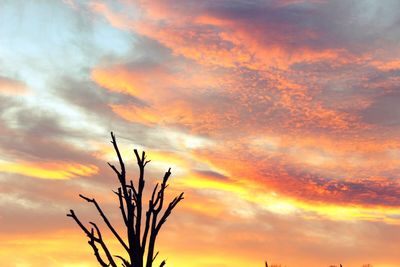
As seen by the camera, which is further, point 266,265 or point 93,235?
point 266,265

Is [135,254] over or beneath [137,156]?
beneath

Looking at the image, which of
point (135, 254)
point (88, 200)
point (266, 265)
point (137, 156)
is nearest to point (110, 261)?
point (135, 254)

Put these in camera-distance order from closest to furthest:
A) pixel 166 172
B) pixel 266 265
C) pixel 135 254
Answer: pixel 135 254 < pixel 166 172 < pixel 266 265

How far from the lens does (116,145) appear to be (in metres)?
10.6

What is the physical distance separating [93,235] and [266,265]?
4.49 m

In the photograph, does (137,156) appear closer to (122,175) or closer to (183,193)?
(122,175)

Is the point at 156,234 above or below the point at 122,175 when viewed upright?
below

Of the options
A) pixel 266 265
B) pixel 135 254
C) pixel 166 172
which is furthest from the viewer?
pixel 266 265

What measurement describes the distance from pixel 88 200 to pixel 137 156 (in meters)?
1.21

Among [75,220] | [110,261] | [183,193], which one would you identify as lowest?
[110,261]

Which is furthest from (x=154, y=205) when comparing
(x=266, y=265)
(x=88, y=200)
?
(x=266, y=265)

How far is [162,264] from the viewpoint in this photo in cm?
1083

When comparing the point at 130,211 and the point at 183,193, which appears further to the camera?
the point at 183,193

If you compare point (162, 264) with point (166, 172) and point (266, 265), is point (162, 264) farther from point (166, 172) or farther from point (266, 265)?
point (266, 265)
